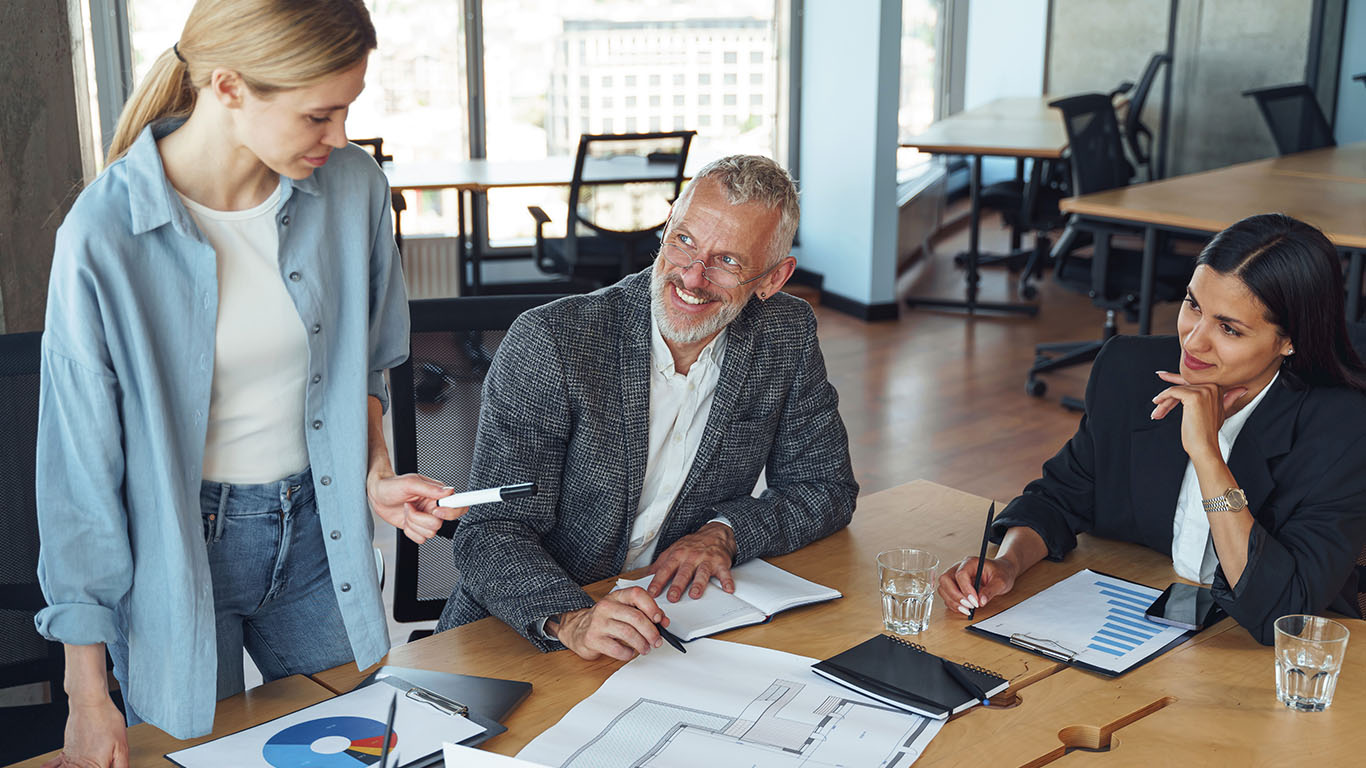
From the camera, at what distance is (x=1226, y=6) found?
8297mm

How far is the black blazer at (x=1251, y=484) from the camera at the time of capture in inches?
67.5

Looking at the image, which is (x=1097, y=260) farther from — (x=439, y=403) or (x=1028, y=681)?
(x=1028, y=681)

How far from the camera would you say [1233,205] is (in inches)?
185

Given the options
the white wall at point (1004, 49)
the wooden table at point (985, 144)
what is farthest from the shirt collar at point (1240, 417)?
the white wall at point (1004, 49)

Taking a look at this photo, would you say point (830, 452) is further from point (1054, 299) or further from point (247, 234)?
point (1054, 299)

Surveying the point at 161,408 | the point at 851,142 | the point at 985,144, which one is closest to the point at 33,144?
the point at 161,408

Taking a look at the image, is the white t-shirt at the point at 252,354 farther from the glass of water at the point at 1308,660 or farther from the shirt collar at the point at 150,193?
the glass of water at the point at 1308,660

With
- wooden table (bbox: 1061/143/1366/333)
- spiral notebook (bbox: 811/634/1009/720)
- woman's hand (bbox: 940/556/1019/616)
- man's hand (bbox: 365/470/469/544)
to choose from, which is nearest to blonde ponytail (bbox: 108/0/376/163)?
man's hand (bbox: 365/470/469/544)

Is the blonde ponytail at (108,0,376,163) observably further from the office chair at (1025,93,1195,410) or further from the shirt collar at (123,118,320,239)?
the office chair at (1025,93,1195,410)

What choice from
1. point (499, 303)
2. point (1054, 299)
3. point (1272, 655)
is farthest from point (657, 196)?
point (1272, 655)

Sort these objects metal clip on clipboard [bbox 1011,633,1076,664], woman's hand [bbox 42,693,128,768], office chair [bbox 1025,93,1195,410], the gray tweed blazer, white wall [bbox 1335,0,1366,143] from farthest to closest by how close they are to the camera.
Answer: white wall [bbox 1335,0,1366,143], office chair [bbox 1025,93,1195,410], the gray tweed blazer, metal clip on clipboard [bbox 1011,633,1076,664], woman's hand [bbox 42,693,128,768]

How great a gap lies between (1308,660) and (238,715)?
120 centimetres

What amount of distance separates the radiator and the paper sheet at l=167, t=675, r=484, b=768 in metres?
5.21

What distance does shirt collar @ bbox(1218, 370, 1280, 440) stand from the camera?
1.89 metres
